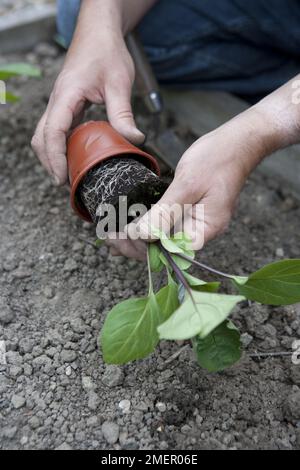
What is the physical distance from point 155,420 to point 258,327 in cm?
31

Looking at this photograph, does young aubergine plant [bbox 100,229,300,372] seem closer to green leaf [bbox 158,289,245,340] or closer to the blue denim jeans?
green leaf [bbox 158,289,245,340]

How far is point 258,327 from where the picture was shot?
1.23 meters

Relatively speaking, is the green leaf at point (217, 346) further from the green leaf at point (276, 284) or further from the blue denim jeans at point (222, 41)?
the blue denim jeans at point (222, 41)

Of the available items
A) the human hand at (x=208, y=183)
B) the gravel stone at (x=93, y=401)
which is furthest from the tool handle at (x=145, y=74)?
the gravel stone at (x=93, y=401)

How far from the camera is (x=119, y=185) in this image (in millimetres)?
1059

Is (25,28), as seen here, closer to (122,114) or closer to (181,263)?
(122,114)

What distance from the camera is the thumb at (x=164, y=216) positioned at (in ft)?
3.38

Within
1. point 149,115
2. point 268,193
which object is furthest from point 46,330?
point 149,115

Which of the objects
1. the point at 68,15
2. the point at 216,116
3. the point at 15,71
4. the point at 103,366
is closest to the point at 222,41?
the point at 216,116

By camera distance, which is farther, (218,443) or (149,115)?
(149,115)

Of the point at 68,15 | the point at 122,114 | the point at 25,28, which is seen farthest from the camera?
the point at 25,28

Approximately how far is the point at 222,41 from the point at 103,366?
1031 millimetres

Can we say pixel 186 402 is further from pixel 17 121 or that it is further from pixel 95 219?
pixel 17 121

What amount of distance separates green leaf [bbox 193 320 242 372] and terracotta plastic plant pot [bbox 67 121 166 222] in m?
0.28
